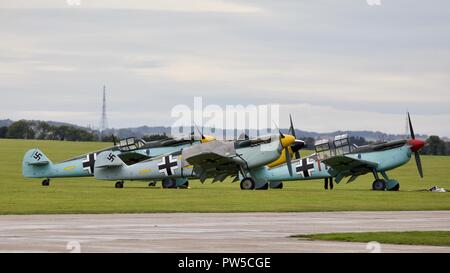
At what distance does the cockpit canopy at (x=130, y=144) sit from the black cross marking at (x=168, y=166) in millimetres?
3793

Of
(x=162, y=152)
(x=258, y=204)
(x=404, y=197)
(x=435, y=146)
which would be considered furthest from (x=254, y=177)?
(x=435, y=146)

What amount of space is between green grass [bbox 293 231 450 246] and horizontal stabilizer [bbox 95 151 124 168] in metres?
35.7

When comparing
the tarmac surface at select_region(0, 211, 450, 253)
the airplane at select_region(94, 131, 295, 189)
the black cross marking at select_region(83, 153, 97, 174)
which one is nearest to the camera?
the tarmac surface at select_region(0, 211, 450, 253)

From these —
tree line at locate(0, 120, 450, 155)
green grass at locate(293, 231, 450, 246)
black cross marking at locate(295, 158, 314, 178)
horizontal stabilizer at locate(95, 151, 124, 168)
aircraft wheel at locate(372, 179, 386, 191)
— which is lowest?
green grass at locate(293, 231, 450, 246)

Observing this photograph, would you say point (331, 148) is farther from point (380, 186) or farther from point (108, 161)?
point (108, 161)

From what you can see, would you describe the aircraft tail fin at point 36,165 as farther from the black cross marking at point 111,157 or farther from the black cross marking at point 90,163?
the black cross marking at point 111,157

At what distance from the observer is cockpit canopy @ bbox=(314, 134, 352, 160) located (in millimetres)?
56844

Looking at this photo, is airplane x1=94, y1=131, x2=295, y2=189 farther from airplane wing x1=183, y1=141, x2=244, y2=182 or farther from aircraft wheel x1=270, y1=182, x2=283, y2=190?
aircraft wheel x1=270, y1=182, x2=283, y2=190

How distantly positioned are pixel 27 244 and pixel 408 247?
267 inches

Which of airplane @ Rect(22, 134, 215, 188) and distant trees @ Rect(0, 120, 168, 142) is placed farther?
distant trees @ Rect(0, 120, 168, 142)

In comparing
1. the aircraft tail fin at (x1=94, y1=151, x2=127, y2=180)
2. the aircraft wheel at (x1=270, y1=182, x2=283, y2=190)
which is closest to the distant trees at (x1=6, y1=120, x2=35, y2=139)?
the aircraft tail fin at (x1=94, y1=151, x2=127, y2=180)

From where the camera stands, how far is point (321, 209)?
35.4m

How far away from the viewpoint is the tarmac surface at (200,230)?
19.5 m
